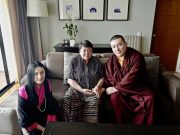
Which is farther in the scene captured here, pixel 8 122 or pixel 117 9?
pixel 117 9

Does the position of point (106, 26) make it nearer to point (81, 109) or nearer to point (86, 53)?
point (86, 53)

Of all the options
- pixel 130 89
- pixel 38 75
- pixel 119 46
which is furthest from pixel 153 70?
pixel 38 75

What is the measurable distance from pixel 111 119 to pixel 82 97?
0.41 metres

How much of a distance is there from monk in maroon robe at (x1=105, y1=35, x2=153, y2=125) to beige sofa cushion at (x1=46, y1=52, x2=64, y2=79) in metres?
0.65

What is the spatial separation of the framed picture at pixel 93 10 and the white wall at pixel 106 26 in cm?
10

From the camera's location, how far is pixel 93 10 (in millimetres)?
3523

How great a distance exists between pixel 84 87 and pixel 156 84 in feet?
2.99

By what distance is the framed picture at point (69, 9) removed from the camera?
11.4ft

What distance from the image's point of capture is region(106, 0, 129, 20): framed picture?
347 cm

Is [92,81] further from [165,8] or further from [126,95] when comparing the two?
[165,8]

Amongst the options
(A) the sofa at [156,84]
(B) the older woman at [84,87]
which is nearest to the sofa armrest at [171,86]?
(A) the sofa at [156,84]

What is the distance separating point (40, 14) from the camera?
3199 mm

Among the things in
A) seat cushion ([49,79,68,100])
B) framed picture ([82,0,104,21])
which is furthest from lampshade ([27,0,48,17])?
seat cushion ([49,79,68,100])

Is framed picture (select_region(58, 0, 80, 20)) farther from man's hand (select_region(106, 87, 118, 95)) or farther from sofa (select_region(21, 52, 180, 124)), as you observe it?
man's hand (select_region(106, 87, 118, 95))
